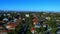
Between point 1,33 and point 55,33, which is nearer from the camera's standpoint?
point 55,33

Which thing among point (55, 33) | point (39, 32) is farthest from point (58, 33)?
point (39, 32)

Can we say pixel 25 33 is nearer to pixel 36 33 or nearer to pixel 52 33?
pixel 36 33

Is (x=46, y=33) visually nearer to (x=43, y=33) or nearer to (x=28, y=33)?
(x=43, y=33)

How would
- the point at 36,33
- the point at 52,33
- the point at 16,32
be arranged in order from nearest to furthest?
the point at 16,32
the point at 52,33
the point at 36,33

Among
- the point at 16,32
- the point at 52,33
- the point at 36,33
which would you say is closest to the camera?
the point at 16,32

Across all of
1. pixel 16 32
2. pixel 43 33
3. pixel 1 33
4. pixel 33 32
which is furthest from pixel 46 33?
pixel 1 33

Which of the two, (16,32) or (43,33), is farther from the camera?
(43,33)

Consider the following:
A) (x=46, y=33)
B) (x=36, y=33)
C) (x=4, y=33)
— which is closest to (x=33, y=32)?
(x=36, y=33)

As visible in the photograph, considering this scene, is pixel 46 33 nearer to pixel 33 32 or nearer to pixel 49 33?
pixel 49 33
